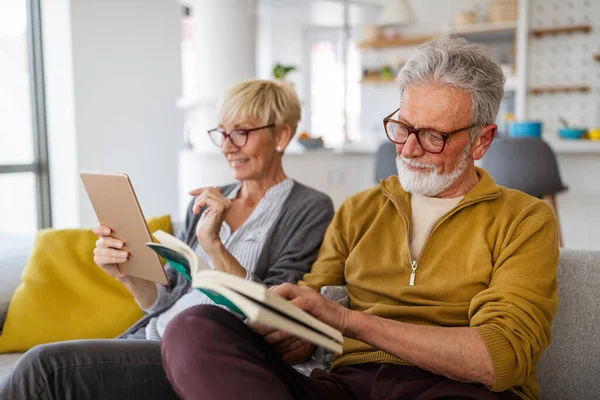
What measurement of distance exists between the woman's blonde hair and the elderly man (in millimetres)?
430

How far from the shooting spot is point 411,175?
1.44m

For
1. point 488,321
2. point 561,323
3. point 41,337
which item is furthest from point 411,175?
point 41,337

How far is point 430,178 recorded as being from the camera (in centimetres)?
143

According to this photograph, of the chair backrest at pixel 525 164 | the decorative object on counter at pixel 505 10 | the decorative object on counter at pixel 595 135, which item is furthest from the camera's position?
the decorative object on counter at pixel 505 10

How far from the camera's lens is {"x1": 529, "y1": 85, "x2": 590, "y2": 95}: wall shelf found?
6191 mm

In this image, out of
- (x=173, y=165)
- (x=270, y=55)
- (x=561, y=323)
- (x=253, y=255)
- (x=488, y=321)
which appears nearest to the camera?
(x=488, y=321)

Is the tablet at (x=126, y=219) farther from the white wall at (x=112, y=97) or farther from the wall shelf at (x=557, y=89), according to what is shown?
the wall shelf at (x=557, y=89)

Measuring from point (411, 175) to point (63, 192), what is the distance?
3.43 metres

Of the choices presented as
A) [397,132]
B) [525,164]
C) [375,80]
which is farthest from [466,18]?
[397,132]

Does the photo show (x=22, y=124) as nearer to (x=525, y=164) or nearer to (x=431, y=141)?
(x=525, y=164)

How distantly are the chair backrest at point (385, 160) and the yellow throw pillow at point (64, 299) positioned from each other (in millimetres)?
1924

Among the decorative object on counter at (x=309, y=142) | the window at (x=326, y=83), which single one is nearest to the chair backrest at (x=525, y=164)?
the decorative object on counter at (x=309, y=142)

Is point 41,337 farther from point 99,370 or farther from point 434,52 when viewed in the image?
point 434,52

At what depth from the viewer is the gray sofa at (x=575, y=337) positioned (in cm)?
148
